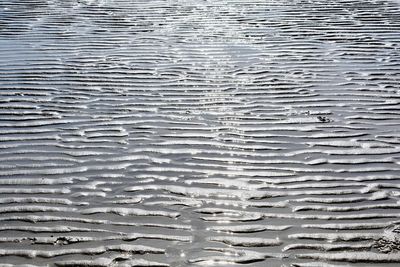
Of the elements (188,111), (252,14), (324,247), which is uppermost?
(252,14)

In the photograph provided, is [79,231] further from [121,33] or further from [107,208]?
Result: [121,33]

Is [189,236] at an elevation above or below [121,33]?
below

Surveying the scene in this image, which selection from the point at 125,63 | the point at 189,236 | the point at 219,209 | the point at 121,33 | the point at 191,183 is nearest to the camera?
the point at 189,236

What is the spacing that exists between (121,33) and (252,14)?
2.52 metres

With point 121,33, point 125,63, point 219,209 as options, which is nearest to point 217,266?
point 219,209

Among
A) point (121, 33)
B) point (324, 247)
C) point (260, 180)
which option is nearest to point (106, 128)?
point (260, 180)

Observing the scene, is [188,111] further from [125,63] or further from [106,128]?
[125,63]

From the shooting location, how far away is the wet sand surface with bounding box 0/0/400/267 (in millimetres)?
3674

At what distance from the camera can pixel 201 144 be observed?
498cm

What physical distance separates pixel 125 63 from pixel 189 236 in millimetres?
3941

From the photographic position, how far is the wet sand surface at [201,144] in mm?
3674

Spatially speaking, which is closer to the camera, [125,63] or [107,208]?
[107,208]

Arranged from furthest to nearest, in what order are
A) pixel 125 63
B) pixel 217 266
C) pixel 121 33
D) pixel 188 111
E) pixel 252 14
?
pixel 252 14 → pixel 121 33 → pixel 125 63 → pixel 188 111 → pixel 217 266

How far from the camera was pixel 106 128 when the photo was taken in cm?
529
